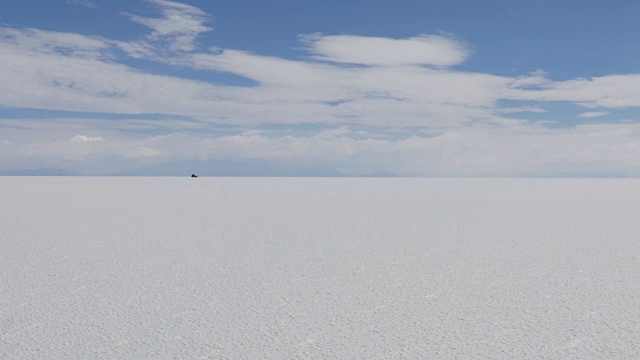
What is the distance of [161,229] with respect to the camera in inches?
399

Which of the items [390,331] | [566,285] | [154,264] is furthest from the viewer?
[154,264]

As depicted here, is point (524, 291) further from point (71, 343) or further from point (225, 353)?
point (71, 343)

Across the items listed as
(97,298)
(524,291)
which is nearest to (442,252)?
(524,291)

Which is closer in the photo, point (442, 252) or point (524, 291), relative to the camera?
point (524, 291)

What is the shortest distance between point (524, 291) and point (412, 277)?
3.59 feet

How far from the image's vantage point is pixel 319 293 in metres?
5.18

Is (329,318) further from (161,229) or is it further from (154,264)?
(161,229)

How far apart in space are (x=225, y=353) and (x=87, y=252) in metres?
4.53

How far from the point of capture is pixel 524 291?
5.23 metres

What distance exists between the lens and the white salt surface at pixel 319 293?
3.77m

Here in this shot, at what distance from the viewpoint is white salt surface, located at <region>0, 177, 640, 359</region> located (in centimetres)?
377

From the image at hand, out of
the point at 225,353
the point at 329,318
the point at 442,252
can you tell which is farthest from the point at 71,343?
the point at 442,252

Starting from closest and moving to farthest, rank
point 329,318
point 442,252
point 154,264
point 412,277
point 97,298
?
point 329,318, point 97,298, point 412,277, point 154,264, point 442,252

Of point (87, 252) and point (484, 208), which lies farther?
point (484, 208)
